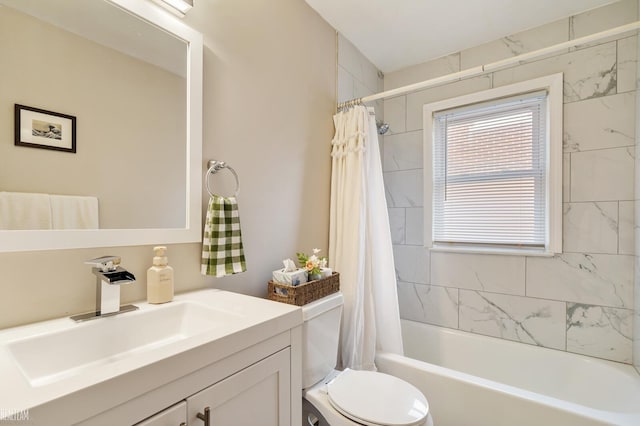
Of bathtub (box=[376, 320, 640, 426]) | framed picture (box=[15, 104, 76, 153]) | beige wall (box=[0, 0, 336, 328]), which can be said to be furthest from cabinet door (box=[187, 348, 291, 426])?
bathtub (box=[376, 320, 640, 426])

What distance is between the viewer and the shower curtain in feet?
5.99

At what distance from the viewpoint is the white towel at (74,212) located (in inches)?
35.2

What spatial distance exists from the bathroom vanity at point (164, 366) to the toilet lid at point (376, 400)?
26 cm

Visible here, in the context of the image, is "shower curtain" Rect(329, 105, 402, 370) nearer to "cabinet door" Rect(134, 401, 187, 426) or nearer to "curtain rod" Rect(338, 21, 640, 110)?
"curtain rod" Rect(338, 21, 640, 110)

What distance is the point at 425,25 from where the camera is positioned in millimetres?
2070

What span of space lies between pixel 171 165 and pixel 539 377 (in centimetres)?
246

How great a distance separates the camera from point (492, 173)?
224cm

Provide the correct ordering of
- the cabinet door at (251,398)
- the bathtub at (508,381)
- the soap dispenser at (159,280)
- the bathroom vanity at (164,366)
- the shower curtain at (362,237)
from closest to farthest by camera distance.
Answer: the bathroom vanity at (164,366), the cabinet door at (251,398), the soap dispenser at (159,280), the bathtub at (508,381), the shower curtain at (362,237)

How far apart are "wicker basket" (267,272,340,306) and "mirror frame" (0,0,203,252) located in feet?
1.36

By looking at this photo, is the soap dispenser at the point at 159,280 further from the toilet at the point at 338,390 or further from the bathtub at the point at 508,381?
the bathtub at the point at 508,381

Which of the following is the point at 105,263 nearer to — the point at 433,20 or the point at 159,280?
the point at 159,280

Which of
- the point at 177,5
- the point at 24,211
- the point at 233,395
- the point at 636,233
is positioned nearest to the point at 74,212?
the point at 24,211

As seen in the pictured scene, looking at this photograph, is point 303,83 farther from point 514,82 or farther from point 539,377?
point 539,377

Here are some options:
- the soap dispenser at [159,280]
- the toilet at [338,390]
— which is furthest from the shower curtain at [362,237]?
the soap dispenser at [159,280]
